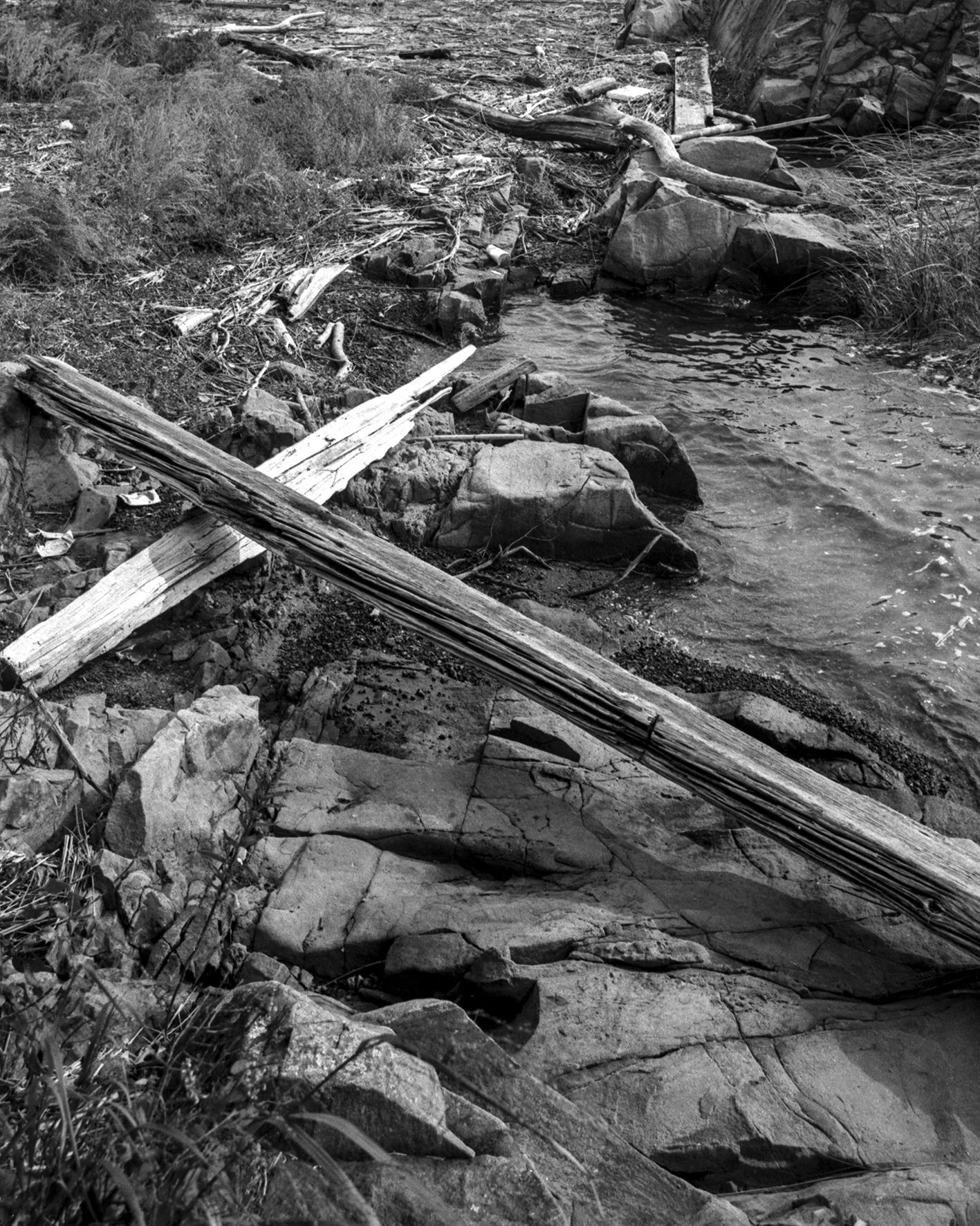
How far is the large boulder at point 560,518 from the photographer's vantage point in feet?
19.3

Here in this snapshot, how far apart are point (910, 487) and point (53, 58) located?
982 cm

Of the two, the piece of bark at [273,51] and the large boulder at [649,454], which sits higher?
the piece of bark at [273,51]

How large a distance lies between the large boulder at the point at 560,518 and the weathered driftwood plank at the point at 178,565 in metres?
0.69

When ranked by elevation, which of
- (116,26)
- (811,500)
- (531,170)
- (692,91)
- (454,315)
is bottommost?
(811,500)

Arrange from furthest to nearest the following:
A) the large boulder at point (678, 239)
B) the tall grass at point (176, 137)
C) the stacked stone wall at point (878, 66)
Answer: the stacked stone wall at point (878, 66)
the large boulder at point (678, 239)
the tall grass at point (176, 137)

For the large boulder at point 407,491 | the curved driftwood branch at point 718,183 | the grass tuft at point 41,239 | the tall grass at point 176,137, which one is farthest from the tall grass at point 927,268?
the grass tuft at point 41,239

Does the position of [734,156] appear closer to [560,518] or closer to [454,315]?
[454,315]

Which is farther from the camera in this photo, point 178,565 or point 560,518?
point 560,518

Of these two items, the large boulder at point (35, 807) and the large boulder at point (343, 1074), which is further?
the large boulder at point (35, 807)

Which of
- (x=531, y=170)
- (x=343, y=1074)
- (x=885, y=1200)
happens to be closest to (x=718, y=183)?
(x=531, y=170)

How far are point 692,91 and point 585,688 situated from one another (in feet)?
39.8

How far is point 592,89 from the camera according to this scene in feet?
44.0

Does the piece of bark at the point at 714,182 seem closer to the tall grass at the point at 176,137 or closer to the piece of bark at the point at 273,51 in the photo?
the tall grass at the point at 176,137

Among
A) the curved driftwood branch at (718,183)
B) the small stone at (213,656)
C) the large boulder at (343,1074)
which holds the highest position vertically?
the large boulder at (343,1074)
